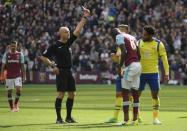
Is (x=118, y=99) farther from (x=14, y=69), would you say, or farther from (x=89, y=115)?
(x=14, y=69)

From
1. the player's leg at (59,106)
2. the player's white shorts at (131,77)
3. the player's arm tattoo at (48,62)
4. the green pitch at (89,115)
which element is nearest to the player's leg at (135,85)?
the player's white shorts at (131,77)

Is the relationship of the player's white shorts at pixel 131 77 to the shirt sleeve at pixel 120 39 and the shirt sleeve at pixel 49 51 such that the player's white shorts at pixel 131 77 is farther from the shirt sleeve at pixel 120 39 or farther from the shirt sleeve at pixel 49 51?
the shirt sleeve at pixel 49 51

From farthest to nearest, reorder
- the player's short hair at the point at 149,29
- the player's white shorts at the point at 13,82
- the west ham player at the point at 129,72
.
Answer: the player's white shorts at the point at 13,82 → the player's short hair at the point at 149,29 → the west ham player at the point at 129,72

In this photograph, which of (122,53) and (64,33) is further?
(64,33)

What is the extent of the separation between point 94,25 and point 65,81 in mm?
31770

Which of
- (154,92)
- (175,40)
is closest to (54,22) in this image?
(175,40)

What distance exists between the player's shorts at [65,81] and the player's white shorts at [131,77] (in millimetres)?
1998

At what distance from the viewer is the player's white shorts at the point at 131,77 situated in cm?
1806

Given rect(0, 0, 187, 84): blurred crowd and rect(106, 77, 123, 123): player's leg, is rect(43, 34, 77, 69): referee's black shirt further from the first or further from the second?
rect(0, 0, 187, 84): blurred crowd

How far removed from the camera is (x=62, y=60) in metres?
19.5

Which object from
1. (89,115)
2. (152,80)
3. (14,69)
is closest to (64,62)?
(152,80)

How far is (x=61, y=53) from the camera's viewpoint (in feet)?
63.9

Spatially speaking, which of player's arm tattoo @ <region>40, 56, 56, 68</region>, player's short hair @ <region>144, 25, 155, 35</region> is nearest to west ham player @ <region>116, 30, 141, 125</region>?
player's short hair @ <region>144, 25, 155, 35</region>

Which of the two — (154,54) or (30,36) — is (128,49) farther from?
(30,36)
